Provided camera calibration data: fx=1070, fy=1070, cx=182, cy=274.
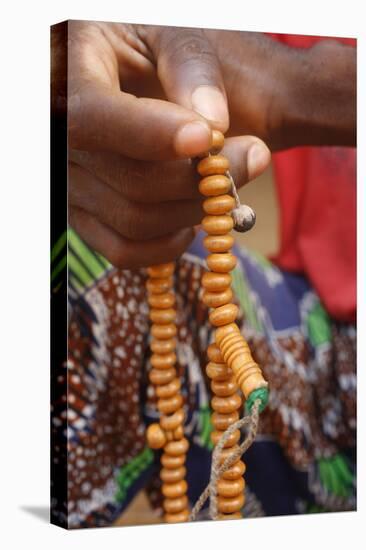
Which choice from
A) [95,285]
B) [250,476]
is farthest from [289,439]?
[95,285]

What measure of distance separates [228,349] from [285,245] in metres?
0.60

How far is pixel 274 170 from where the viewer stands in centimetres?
209

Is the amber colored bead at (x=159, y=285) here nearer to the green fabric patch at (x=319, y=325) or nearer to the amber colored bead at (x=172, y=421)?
the amber colored bead at (x=172, y=421)

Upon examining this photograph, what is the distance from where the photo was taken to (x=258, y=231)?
212cm

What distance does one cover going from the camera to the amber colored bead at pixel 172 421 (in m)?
1.87

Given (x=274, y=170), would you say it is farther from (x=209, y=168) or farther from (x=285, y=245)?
(x=209, y=168)

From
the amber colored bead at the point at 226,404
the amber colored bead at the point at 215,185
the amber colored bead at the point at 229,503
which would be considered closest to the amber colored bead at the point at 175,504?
the amber colored bead at the point at 229,503

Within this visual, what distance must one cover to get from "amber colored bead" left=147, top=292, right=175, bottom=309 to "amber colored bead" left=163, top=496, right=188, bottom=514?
345mm

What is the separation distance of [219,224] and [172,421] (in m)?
0.38

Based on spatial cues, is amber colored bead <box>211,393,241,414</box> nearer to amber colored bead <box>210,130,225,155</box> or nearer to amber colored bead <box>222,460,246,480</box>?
amber colored bead <box>222,460,246,480</box>

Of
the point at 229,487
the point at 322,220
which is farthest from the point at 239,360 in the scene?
the point at 322,220

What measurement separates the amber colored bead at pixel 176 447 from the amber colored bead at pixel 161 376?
109mm

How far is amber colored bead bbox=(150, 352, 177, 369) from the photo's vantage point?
1.86 m

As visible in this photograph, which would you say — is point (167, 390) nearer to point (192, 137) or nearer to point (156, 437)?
point (156, 437)
